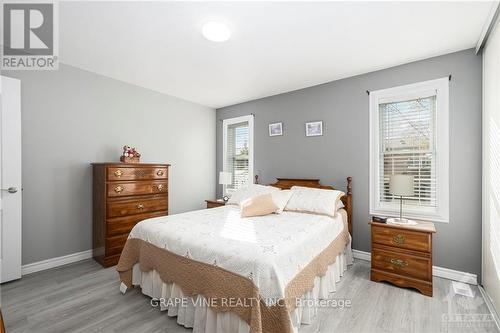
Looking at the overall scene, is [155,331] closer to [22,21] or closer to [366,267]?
[366,267]


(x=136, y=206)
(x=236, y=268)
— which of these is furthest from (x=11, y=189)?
(x=236, y=268)

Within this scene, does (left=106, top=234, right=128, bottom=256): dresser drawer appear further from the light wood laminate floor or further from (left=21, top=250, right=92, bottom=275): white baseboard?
Answer: (left=21, top=250, right=92, bottom=275): white baseboard

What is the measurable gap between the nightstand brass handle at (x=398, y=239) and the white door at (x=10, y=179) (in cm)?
412

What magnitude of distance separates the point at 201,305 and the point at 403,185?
2299mm

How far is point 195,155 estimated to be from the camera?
4762 mm

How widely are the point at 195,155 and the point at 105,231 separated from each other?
2183 millimetres

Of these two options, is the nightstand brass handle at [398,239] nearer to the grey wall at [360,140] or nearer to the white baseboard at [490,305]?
the grey wall at [360,140]

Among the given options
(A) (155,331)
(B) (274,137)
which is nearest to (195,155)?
(B) (274,137)

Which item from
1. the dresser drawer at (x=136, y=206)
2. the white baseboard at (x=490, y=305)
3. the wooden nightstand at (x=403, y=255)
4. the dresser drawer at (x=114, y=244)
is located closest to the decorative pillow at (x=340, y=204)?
the wooden nightstand at (x=403, y=255)

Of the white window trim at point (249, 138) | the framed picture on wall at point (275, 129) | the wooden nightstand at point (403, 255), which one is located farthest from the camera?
the white window trim at point (249, 138)

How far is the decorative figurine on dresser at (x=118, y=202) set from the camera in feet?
9.89

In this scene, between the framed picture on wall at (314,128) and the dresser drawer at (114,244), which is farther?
the framed picture on wall at (314,128)

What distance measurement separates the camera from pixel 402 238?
2449mm

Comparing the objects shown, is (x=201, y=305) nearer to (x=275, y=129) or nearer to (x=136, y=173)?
(x=136, y=173)
